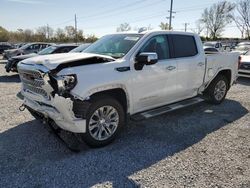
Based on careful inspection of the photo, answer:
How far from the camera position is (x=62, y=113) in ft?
12.1

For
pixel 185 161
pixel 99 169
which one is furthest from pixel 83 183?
pixel 185 161

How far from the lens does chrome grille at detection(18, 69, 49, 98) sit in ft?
12.7

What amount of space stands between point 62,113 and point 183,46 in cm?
314

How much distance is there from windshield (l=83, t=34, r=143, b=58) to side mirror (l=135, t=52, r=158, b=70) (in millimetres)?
303

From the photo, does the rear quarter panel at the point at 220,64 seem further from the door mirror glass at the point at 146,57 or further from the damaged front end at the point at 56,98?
the damaged front end at the point at 56,98

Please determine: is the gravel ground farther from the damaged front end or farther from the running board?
the damaged front end

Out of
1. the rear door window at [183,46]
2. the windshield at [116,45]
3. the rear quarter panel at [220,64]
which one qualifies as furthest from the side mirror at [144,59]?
the rear quarter panel at [220,64]

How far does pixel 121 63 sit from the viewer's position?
418cm

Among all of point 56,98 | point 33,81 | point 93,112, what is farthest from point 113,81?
point 33,81

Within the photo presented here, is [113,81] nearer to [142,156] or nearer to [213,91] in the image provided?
[142,156]

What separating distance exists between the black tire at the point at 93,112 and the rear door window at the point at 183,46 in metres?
1.75

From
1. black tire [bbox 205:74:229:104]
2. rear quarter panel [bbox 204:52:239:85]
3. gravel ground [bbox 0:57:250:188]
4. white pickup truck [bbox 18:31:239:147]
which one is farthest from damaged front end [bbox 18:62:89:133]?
black tire [bbox 205:74:229:104]

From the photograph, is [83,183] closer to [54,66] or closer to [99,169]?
[99,169]

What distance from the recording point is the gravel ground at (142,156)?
328 cm
